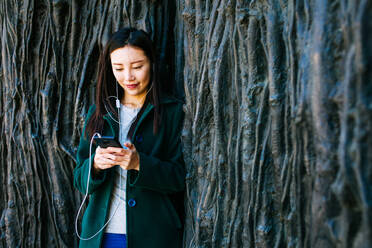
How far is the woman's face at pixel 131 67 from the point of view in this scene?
2.02 meters

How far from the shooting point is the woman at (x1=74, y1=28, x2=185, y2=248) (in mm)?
1971

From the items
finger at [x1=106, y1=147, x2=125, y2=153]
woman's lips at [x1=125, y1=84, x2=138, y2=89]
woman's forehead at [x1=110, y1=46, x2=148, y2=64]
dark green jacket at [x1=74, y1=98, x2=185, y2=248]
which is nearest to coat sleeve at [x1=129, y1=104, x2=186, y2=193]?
dark green jacket at [x1=74, y1=98, x2=185, y2=248]

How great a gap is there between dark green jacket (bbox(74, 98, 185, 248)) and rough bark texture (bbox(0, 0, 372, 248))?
85 millimetres

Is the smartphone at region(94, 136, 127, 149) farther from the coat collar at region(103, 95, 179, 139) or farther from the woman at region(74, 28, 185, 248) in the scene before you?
the coat collar at region(103, 95, 179, 139)

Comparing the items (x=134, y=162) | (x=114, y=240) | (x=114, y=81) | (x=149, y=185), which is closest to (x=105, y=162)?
(x=134, y=162)

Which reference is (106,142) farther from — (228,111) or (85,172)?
(228,111)

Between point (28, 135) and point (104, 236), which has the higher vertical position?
point (28, 135)

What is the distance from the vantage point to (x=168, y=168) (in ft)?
6.63

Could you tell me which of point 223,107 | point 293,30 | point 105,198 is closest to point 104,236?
point 105,198

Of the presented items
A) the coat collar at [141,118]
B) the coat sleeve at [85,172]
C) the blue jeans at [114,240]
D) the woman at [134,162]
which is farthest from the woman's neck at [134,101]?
the blue jeans at [114,240]

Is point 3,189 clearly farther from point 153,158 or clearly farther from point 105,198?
point 153,158

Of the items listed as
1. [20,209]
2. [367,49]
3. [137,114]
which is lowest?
[20,209]

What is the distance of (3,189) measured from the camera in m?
2.79

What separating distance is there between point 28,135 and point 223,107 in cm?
151
